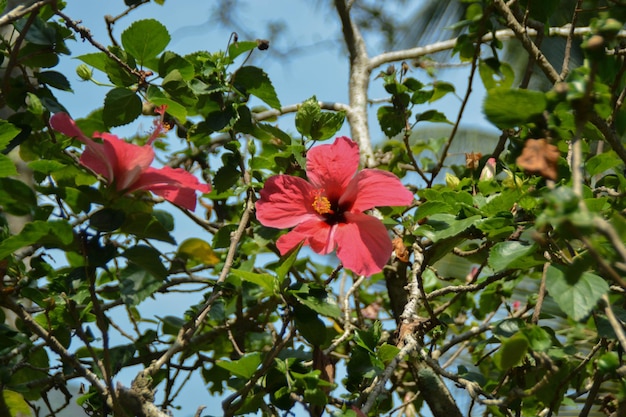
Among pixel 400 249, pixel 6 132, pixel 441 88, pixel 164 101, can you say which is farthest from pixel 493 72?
pixel 6 132

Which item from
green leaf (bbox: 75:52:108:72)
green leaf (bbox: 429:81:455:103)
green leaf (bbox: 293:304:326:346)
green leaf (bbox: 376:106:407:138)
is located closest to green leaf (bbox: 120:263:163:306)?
green leaf (bbox: 293:304:326:346)

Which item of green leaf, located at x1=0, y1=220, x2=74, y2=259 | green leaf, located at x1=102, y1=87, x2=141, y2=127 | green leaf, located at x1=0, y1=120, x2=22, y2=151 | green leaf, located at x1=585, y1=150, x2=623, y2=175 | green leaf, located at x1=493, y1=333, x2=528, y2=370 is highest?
green leaf, located at x1=102, y1=87, x2=141, y2=127

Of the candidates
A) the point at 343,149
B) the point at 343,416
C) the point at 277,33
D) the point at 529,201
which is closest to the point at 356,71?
the point at 343,149

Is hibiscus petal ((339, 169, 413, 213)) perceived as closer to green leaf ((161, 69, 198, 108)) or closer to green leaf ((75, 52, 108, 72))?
green leaf ((161, 69, 198, 108))

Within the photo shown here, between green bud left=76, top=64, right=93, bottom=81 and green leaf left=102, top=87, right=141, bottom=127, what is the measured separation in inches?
6.8

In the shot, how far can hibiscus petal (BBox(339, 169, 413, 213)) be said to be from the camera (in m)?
1.08

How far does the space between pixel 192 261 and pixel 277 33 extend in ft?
8.70

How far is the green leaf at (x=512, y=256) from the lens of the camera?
87 cm

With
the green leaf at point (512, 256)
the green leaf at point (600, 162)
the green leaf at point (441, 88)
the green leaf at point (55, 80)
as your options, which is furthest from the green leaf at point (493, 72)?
→ the green leaf at point (55, 80)

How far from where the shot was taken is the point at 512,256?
0.88 m

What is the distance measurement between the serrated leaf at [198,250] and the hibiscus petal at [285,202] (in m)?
0.59

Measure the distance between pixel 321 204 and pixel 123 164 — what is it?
316 mm

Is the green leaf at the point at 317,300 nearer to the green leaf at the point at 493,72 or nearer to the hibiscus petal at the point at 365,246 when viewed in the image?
the hibiscus petal at the point at 365,246

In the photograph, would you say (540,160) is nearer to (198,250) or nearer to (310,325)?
(310,325)
